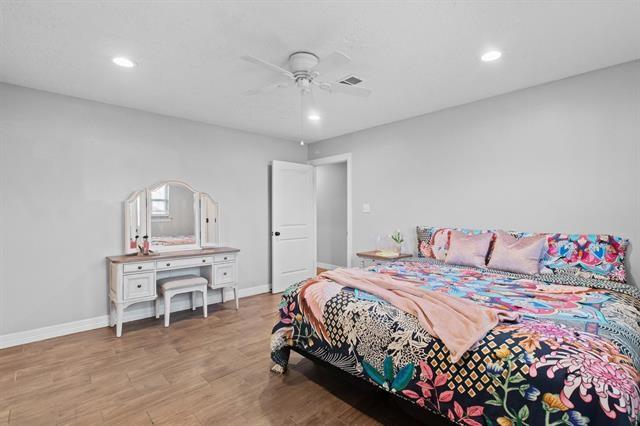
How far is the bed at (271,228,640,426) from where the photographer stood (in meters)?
1.22

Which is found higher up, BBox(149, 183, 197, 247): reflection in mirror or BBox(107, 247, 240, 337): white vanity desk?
BBox(149, 183, 197, 247): reflection in mirror

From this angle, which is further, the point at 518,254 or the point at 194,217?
the point at 194,217

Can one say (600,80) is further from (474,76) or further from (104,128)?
(104,128)

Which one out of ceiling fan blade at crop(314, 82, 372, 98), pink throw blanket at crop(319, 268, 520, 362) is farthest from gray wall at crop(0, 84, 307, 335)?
pink throw blanket at crop(319, 268, 520, 362)

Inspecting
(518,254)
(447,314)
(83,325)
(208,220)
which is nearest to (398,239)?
(518,254)

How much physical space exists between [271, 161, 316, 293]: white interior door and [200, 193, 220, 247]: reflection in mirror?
3.04 feet

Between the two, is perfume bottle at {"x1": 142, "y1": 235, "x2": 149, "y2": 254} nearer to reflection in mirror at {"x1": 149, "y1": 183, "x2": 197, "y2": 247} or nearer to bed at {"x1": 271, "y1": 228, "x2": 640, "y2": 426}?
reflection in mirror at {"x1": 149, "y1": 183, "x2": 197, "y2": 247}

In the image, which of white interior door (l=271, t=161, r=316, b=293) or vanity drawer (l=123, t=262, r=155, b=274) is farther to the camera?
white interior door (l=271, t=161, r=316, b=293)

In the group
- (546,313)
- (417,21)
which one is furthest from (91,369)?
(417,21)

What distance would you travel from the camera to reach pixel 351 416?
77.0 inches

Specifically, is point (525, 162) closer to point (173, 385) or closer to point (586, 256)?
point (586, 256)

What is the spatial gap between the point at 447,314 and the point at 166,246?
3.49m

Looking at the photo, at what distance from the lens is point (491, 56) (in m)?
2.51

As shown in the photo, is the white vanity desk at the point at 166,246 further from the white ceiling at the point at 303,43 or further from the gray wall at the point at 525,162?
the gray wall at the point at 525,162
